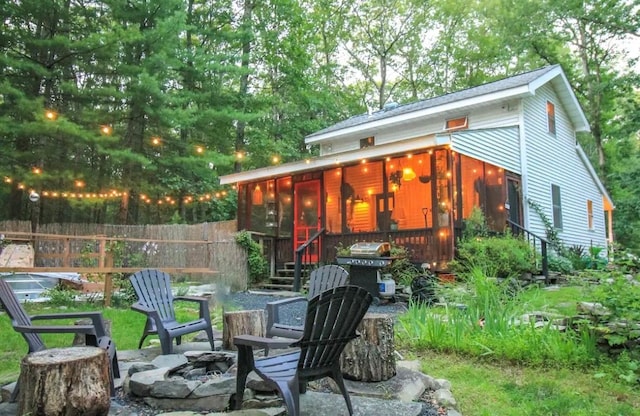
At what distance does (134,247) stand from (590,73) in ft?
63.9

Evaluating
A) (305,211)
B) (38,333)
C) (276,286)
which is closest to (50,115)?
(305,211)

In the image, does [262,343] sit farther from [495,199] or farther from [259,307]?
[495,199]

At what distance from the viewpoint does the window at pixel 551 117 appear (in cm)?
1344

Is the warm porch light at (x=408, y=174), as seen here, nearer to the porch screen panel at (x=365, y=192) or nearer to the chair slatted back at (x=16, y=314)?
the porch screen panel at (x=365, y=192)

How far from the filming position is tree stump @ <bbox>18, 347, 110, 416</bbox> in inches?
91.2

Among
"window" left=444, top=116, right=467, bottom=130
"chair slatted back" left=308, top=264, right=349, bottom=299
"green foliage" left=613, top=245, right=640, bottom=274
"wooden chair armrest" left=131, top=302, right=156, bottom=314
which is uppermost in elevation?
"window" left=444, top=116, right=467, bottom=130

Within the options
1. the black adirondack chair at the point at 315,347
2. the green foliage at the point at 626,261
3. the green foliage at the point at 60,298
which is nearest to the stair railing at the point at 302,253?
the green foliage at the point at 60,298

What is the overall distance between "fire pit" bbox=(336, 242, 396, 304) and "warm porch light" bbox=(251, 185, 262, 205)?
480cm

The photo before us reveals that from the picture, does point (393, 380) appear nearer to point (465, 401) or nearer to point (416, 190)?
point (465, 401)

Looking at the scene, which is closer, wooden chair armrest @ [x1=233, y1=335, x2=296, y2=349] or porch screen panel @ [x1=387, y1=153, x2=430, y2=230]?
wooden chair armrest @ [x1=233, y1=335, x2=296, y2=349]

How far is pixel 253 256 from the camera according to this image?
11.2 meters

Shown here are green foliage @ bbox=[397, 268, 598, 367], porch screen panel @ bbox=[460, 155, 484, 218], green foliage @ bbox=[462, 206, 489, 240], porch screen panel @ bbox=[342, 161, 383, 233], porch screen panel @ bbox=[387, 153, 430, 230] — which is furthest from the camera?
porch screen panel @ bbox=[342, 161, 383, 233]

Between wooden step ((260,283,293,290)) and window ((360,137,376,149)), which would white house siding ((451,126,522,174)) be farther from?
wooden step ((260,283,293,290))

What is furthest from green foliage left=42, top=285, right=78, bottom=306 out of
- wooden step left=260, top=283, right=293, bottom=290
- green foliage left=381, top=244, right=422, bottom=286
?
green foliage left=381, top=244, right=422, bottom=286
